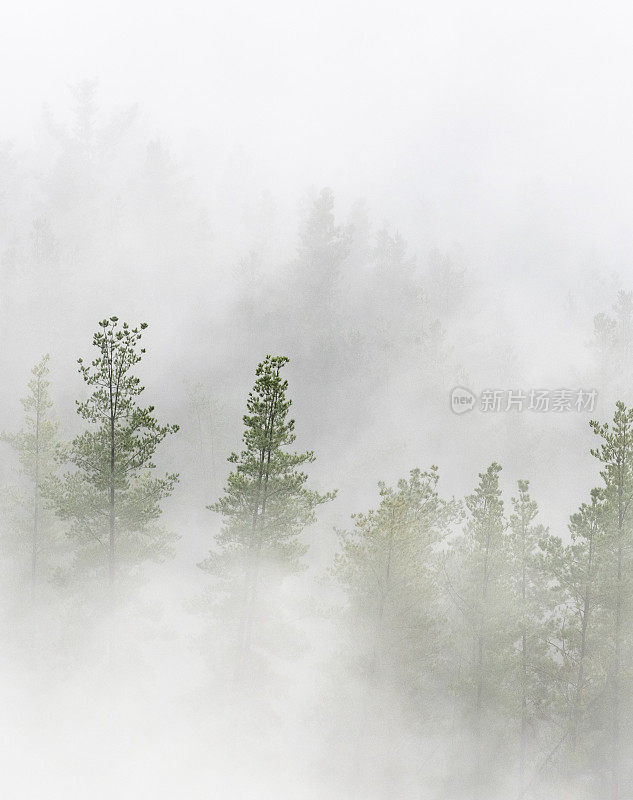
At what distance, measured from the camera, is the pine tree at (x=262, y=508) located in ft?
53.8

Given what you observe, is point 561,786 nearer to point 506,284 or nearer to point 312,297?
point 312,297

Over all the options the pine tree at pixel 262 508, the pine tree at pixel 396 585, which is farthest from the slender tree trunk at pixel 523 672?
the pine tree at pixel 262 508

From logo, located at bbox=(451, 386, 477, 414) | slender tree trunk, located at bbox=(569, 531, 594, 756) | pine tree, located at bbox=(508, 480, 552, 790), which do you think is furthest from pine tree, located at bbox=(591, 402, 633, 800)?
logo, located at bbox=(451, 386, 477, 414)

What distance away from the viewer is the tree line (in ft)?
55.8

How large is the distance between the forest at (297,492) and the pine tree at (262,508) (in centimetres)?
10

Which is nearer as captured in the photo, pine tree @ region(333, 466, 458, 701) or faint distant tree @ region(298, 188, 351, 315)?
pine tree @ region(333, 466, 458, 701)

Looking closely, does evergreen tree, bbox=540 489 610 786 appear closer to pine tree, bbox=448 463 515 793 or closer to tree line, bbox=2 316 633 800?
tree line, bbox=2 316 633 800

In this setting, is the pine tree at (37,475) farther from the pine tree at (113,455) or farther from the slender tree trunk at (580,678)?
the slender tree trunk at (580,678)

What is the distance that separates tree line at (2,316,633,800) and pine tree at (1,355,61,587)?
24.4ft

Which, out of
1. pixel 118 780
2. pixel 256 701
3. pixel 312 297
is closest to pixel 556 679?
pixel 256 701

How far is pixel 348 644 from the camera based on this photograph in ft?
61.4

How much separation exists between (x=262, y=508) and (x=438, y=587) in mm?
6662

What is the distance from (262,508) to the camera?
1714 centimetres

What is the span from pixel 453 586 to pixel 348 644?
4.06 metres
